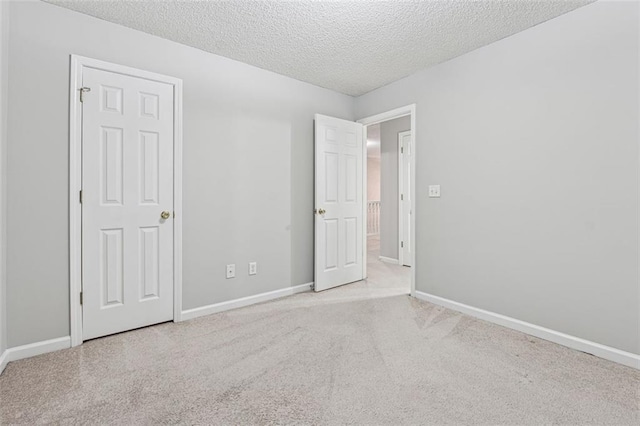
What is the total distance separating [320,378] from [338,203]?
219 cm

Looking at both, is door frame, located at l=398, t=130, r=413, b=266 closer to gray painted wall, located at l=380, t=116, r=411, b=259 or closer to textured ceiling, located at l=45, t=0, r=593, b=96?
gray painted wall, located at l=380, t=116, r=411, b=259

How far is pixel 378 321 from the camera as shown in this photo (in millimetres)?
2715

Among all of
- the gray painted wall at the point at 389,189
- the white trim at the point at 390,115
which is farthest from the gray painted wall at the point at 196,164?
the gray painted wall at the point at 389,189

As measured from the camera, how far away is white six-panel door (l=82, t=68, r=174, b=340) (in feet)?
7.53

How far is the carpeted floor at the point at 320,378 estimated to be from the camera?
153 centimetres

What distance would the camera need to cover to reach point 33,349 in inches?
82.4

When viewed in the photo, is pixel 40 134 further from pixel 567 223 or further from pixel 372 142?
pixel 372 142

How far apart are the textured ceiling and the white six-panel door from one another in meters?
0.49

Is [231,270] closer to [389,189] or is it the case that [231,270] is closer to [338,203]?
[338,203]

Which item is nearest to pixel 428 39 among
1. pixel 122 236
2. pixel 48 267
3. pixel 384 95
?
pixel 384 95

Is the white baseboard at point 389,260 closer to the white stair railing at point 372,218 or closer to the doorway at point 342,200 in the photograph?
the doorway at point 342,200

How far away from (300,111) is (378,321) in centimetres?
231

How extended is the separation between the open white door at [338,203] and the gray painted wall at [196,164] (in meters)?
0.14

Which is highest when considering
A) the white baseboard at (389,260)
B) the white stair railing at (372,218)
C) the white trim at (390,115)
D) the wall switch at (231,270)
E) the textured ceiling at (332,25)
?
the textured ceiling at (332,25)
